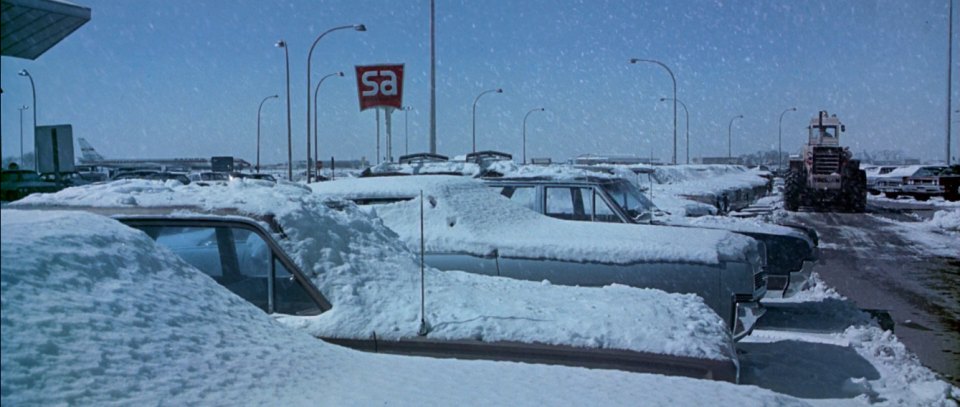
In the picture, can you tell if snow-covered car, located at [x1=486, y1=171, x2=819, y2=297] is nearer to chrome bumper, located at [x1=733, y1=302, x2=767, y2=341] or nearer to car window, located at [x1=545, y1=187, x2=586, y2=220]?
car window, located at [x1=545, y1=187, x2=586, y2=220]

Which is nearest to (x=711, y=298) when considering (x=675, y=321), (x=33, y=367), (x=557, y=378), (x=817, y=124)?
(x=675, y=321)

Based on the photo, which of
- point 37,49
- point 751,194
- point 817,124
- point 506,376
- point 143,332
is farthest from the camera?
point 817,124

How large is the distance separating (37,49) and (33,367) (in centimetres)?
72

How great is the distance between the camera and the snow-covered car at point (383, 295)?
3459 mm

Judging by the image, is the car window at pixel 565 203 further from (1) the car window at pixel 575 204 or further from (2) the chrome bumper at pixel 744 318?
(2) the chrome bumper at pixel 744 318

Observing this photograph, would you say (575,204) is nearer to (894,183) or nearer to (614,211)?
(614,211)

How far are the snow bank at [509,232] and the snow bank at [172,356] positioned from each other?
132 inches

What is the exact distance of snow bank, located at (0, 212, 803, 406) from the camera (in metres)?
1.63

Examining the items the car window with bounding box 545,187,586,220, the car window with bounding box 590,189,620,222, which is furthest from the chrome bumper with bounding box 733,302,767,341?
the car window with bounding box 545,187,586,220

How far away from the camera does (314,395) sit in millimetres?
2129

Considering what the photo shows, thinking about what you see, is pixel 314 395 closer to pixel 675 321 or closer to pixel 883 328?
pixel 675 321

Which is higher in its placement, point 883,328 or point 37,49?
point 37,49

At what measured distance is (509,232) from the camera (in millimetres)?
6566

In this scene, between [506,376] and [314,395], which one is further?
[506,376]
